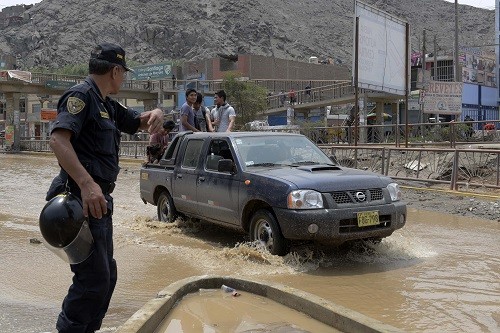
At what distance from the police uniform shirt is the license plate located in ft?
10.9

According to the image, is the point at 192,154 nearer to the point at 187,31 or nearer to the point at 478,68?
the point at 478,68

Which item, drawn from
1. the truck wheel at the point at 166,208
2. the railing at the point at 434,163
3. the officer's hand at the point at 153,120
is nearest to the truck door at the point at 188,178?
the truck wheel at the point at 166,208

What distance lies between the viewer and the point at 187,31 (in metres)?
152

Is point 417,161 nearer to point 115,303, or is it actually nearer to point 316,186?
point 316,186

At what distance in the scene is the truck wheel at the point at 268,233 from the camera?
660 cm

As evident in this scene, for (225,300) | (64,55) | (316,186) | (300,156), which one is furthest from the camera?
(64,55)

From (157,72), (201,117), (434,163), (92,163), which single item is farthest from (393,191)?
(157,72)

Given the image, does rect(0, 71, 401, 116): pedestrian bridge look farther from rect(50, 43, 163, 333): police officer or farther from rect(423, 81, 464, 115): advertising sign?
rect(50, 43, 163, 333): police officer

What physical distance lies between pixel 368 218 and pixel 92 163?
12.0ft

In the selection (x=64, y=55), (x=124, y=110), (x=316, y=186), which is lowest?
(x=316, y=186)

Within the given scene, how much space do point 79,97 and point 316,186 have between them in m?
3.41

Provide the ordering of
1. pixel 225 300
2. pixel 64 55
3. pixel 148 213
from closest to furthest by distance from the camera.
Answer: pixel 225 300 → pixel 148 213 → pixel 64 55

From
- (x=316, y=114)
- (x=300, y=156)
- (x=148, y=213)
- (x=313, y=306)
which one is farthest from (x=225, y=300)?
(x=316, y=114)

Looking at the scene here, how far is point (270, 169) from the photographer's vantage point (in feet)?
23.7
